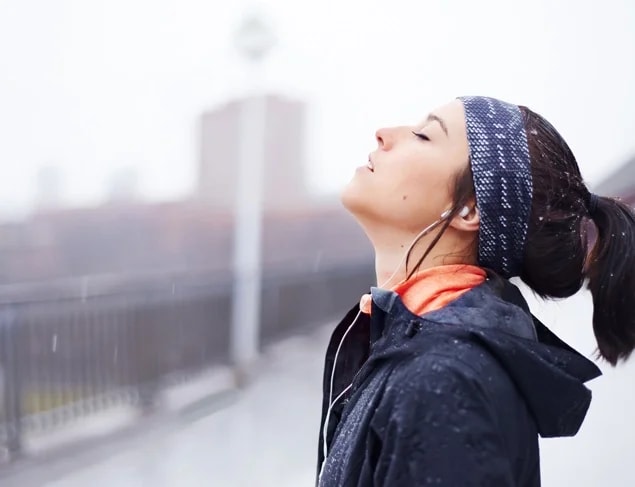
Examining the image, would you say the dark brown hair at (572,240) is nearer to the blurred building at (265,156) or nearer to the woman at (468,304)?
the woman at (468,304)

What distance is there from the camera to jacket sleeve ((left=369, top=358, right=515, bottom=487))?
0.54m

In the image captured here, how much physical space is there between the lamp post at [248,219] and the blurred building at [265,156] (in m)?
0.04

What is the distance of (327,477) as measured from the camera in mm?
687

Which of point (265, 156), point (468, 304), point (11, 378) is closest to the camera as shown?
point (468, 304)

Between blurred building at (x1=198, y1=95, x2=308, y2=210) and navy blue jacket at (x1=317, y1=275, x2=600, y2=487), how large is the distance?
2.73 meters

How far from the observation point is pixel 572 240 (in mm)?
799

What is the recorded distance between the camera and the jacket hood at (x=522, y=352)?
24.5 inches

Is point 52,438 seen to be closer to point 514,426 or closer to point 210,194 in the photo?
point 210,194

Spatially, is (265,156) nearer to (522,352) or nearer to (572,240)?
A: (572,240)

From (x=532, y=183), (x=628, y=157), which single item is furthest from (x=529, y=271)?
(x=628, y=157)

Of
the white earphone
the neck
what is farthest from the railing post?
the white earphone

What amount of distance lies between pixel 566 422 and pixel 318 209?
2.72 meters

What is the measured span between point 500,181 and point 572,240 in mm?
155

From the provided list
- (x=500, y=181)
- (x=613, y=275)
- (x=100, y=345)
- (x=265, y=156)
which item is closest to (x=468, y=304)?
(x=500, y=181)
